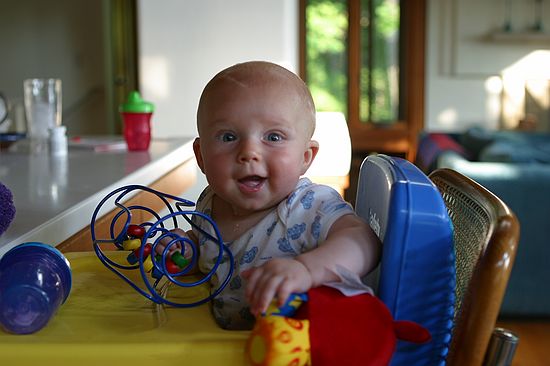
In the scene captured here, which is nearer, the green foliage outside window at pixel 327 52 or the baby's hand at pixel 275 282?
the baby's hand at pixel 275 282

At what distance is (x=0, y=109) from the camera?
2.46 m

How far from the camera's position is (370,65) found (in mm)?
6336

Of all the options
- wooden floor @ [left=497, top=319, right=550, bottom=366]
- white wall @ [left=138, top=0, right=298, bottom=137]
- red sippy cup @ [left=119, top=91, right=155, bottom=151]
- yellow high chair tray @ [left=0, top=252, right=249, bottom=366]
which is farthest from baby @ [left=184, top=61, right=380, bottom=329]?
white wall @ [left=138, top=0, right=298, bottom=137]

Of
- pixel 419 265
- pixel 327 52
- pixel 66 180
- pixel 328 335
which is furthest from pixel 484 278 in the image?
pixel 327 52

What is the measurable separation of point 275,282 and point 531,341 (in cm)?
265

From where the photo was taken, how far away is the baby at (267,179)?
85 cm

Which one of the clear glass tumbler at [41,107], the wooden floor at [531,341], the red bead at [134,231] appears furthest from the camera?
the wooden floor at [531,341]

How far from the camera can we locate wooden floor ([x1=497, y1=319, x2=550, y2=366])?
9.41 ft

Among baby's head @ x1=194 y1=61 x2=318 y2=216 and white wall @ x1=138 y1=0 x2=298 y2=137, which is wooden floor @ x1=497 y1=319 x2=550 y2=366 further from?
baby's head @ x1=194 y1=61 x2=318 y2=216

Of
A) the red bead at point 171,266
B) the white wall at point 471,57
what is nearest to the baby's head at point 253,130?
the red bead at point 171,266

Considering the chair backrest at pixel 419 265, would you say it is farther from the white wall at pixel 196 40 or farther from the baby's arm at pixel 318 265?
the white wall at pixel 196 40

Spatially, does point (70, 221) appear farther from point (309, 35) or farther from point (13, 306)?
point (309, 35)

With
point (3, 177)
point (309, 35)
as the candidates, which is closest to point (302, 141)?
point (3, 177)

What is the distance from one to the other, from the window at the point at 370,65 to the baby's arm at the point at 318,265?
5.54 metres
